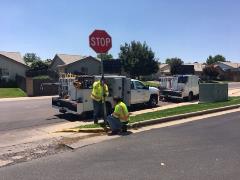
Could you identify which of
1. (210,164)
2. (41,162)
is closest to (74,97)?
(41,162)

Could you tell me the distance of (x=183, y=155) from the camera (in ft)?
31.4

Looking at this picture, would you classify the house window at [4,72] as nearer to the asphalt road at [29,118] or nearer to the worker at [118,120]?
the asphalt road at [29,118]

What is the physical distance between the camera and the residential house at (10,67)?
49750mm

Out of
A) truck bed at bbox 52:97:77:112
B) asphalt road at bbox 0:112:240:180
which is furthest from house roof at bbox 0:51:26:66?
asphalt road at bbox 0:112:240:180

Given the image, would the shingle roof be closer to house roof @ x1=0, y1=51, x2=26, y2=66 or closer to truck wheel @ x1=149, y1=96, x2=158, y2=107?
house roof @ x1=0, y1=51, x2=26, y2=66

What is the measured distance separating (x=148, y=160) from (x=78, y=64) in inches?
1937

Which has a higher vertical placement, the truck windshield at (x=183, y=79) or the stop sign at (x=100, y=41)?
the stop sign at (x=100, y=41)

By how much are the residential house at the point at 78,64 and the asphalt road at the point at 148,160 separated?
44992 millimetres

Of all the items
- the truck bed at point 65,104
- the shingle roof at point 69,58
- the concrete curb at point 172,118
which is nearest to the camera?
the concrete curb at point 172,118

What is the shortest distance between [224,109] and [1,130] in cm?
1013

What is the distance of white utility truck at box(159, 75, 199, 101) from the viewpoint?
26.3 meters

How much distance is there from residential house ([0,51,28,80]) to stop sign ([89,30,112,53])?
124ft

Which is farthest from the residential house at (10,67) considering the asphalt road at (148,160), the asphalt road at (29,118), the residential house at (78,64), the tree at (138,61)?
the asphalt road at (148,160)

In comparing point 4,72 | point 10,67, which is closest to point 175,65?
point 10,67
